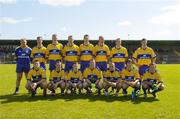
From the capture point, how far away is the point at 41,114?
9.45 meters

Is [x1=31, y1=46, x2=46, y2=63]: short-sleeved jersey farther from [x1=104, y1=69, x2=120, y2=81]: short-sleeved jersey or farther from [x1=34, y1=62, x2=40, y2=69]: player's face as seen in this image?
[x1=104, y1=69, x2=120, y2=81]: short-sleeved jersey

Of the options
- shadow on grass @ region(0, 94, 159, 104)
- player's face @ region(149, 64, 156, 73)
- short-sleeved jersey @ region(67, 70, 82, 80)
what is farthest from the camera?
short-sleeved jersey @ region(67, 70, 82, 80)

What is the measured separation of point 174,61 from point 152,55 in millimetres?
43212

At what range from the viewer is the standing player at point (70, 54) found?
13109 mm

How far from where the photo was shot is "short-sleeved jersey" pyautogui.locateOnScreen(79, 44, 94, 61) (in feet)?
43.3

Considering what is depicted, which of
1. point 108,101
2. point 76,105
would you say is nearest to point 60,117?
point 76,105

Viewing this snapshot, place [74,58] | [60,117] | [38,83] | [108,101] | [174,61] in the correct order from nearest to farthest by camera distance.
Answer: [60,117] < [108,101] < [38,83] < [74,58] < [174,61]

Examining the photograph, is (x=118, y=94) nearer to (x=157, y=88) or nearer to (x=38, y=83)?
(x=157, y=88)

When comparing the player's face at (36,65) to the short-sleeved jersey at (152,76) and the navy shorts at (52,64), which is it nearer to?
the navy shorts at (52,64)

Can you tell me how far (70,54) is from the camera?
13.2 meters

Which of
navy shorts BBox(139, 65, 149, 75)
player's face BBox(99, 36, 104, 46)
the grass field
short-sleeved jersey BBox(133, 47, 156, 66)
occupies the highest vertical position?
player's face BBox(99, 36, 104, 46)

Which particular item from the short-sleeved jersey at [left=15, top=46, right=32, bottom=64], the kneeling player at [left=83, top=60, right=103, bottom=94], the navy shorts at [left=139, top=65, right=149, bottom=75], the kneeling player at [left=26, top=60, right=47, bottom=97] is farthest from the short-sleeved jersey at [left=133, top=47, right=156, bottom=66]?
the short-sleeved jersey at [left=15, top=46, right=32, bottom=64]

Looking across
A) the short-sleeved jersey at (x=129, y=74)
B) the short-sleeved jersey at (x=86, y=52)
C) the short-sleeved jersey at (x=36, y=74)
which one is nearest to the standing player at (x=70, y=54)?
the short-sleeved jersey at (x=86, y=52)

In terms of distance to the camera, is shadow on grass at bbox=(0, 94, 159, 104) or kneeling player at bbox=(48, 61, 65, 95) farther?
kneeling player at bbox=(48, 61, 65, 95)
